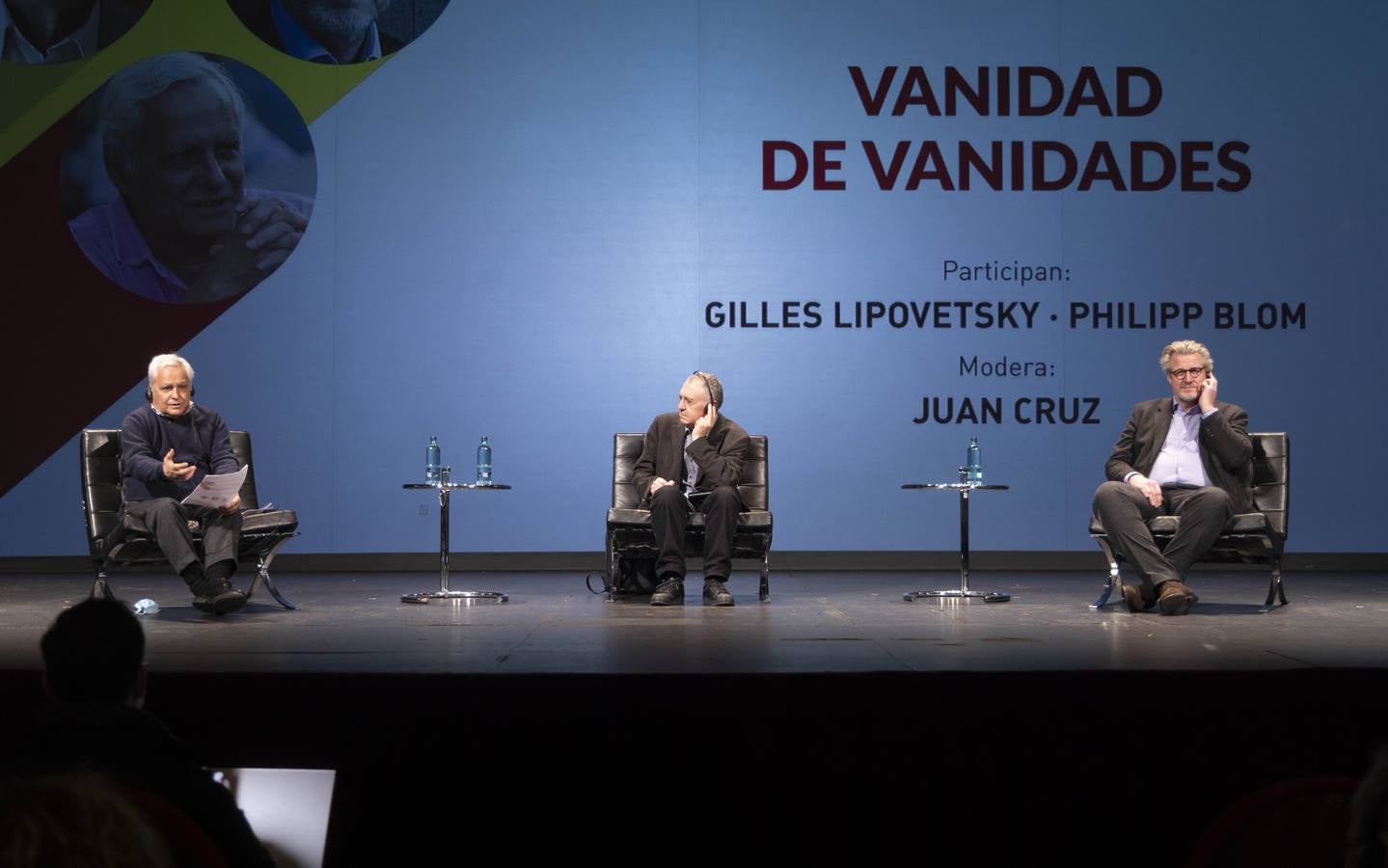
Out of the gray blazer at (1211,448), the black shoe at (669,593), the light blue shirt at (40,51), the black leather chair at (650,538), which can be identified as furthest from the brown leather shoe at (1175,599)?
the light blue shirt at (40,51)

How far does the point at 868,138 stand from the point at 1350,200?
2.85 meters

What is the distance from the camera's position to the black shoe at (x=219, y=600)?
4.82 meters

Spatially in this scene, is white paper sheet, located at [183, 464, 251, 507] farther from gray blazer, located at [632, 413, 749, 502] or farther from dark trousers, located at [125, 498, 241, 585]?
gray blazer, located at [632, 413, 749, 502]

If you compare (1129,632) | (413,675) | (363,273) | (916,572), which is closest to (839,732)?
(413,675)

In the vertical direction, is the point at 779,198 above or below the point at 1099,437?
above

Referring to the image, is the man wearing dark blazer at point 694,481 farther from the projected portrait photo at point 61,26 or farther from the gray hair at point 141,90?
the projected portrait photo at point 61,26

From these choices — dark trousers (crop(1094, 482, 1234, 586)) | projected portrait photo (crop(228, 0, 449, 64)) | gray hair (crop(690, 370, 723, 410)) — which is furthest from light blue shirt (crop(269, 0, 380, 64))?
dark trousers (crop(1094, 482, 1234, 586))

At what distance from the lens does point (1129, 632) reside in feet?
13.9

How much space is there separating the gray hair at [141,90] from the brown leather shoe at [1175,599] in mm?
5577

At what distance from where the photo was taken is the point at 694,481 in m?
5.83

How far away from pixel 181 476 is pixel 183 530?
0.21 metres

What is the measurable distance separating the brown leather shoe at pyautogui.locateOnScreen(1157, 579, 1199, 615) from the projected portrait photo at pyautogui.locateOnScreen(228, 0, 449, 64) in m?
5.20

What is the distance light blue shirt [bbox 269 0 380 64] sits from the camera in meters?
7.31

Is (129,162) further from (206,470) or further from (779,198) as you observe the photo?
(779,198)
